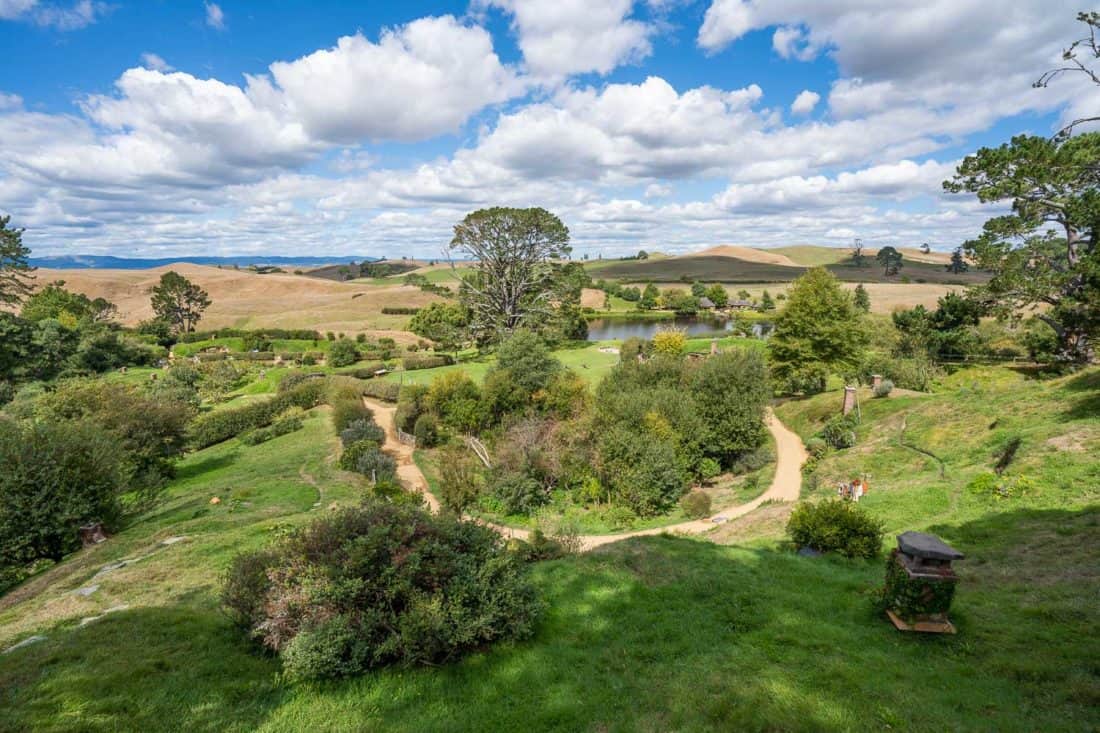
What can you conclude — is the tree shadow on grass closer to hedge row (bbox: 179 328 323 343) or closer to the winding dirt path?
the winding dirt path

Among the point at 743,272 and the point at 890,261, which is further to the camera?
the point at 743,272

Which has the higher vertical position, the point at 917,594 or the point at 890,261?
the point at 890,261

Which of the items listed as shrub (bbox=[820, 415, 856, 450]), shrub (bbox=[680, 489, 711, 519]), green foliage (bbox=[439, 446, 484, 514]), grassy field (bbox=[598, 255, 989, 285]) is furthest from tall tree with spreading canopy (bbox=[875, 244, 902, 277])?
green foliage (bbox=[439, 446, 484, 514])

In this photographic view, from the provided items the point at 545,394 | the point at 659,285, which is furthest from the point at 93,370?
the point at 659,285

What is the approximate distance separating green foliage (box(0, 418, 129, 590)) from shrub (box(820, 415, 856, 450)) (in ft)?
92.5

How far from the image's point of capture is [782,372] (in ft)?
110

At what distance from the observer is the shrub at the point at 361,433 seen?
27.1 m

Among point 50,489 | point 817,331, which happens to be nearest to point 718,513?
point 817,331

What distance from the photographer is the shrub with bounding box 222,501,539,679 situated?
22.2 feet

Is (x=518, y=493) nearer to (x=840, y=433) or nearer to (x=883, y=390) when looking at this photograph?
(x=840, y=433)

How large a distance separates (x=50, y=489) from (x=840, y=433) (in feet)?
95.8

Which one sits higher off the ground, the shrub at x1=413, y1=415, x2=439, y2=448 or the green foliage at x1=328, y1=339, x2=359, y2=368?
the green foliage at x1=328, y1=339, x2=359, y2=368

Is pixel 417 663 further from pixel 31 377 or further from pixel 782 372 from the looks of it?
pixel 31 377

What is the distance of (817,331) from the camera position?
31.4 metres
